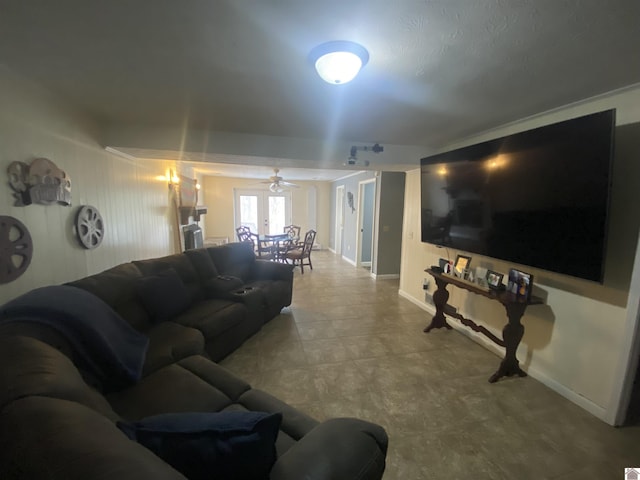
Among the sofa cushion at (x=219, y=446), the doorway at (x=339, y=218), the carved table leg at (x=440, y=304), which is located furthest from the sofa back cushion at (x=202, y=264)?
the doorway at (x=339, y=218)

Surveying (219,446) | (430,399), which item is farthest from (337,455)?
(430,399)

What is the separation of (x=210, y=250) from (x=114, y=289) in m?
1.49

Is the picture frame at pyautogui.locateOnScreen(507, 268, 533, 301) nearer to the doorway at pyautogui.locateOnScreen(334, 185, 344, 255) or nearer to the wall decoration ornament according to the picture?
the wall decoration ornament

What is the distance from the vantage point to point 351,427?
3.53ft

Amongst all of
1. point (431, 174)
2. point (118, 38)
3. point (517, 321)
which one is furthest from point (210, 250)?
point (517, 321)

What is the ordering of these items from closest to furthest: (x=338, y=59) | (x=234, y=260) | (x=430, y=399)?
(x=338, y=59)
(x=430, y=399)
(x=234, y=260)

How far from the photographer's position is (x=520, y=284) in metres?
2.32

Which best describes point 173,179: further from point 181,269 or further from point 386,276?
point 386,276

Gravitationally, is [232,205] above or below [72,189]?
above

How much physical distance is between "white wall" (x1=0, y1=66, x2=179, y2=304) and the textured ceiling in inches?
8.0

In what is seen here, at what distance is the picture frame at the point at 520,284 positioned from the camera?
2246 millimetres

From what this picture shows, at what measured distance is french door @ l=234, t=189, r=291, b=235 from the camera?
8.58 metres

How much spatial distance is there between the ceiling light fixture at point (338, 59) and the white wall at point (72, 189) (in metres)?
2.07

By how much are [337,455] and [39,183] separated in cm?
259
